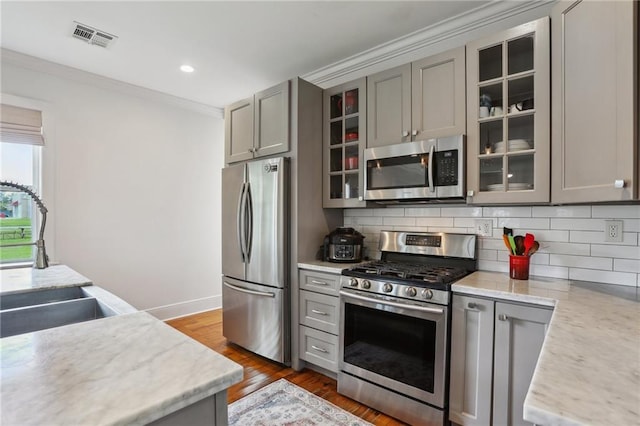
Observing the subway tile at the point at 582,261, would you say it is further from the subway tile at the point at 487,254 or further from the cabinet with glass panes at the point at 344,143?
the cabinet with glass panes at the point at 344,143

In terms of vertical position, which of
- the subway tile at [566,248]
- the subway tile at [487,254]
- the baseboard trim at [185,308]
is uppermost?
the subway tile at [566,248]

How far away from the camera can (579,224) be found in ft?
6.40

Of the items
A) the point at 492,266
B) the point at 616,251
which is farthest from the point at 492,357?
the point at 616,251

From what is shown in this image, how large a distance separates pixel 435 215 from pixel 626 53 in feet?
4.68

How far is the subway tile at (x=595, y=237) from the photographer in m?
1.79

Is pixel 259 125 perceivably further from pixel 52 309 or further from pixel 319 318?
pixel 52 309

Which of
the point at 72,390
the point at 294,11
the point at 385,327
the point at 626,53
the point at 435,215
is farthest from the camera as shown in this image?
the point at 435,215

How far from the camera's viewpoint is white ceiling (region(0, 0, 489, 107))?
2211 mm

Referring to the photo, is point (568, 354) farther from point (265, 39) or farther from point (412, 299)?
point (265, 39)

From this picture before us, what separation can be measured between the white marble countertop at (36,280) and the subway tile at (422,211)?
2.22m

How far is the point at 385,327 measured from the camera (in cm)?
205

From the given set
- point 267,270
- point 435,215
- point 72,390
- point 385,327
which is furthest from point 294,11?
point 72,390

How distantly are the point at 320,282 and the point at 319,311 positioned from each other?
228 mm

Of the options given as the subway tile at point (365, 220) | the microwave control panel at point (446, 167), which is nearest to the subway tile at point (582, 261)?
the microwave control panel at point (446, 167)
